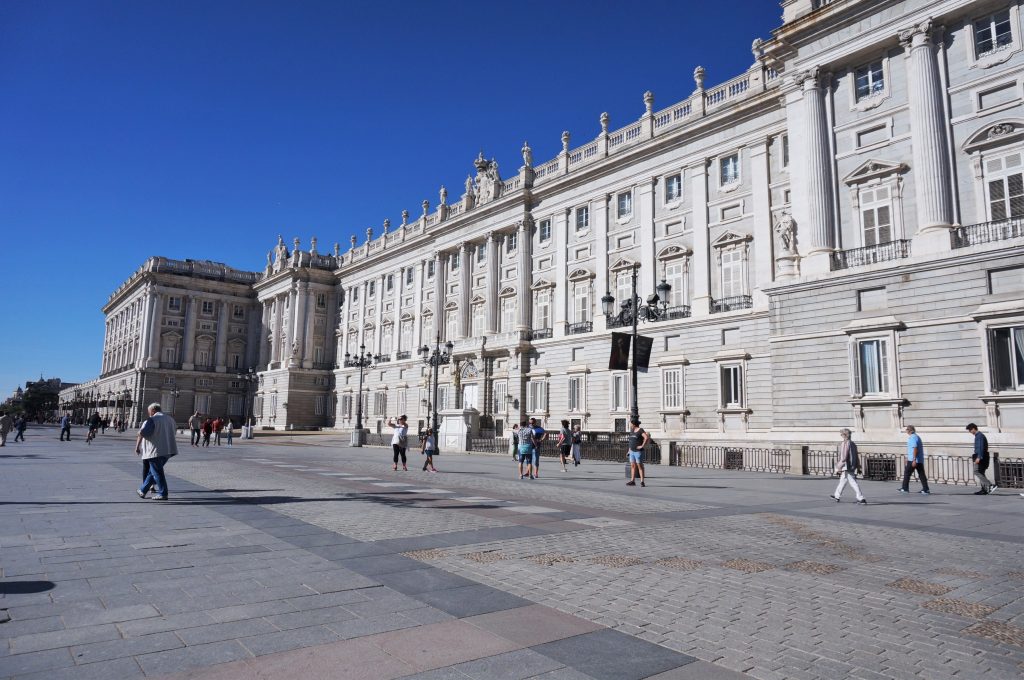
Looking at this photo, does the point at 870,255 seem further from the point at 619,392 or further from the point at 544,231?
the point at 544,231

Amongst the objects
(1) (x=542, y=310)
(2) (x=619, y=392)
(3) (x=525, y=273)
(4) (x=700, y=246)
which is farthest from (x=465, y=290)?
(4) (x=700, y=246)

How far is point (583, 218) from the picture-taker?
40125 mm

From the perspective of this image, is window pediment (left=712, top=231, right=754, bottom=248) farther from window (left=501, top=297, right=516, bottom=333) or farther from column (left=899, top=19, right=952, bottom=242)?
window (left=501, top=297, right=516, bottom=333)

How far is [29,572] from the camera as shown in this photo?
6.02 metres

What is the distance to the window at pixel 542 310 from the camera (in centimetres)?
4159

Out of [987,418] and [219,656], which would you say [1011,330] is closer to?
[987,418]

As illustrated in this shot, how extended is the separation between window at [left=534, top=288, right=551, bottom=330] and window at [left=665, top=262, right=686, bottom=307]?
931cm

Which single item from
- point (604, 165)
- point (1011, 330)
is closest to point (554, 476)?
point (1011, 330)

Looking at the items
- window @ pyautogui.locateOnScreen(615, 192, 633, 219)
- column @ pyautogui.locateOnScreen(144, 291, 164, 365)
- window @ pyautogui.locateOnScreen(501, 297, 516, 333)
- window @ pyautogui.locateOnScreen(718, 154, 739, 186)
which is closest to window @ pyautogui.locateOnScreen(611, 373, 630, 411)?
window @ pyautogui.locateOnScreen(615, 192, 633, 219)

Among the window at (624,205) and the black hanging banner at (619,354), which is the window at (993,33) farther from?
the window at (624,205)

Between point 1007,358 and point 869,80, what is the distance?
11513 mm

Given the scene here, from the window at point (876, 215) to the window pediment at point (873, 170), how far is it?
0.46 m

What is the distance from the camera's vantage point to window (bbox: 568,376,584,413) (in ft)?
124

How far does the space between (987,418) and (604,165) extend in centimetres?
2442
